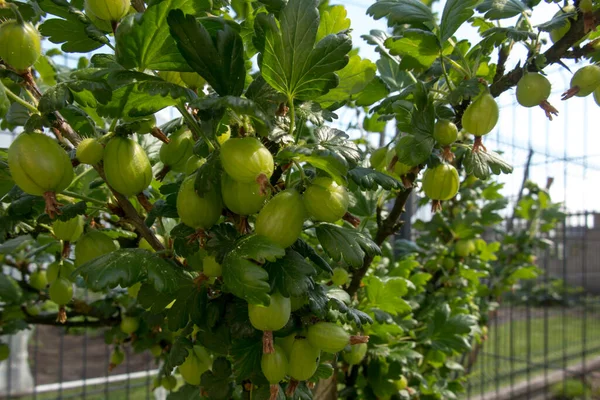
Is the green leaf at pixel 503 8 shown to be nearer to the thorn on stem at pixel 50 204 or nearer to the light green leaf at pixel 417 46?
the light green leaf at pixel 417 46

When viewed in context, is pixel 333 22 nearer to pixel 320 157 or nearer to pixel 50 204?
pixel 320 157

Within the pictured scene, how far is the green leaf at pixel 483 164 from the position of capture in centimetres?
53

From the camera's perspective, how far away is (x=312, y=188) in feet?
1.35

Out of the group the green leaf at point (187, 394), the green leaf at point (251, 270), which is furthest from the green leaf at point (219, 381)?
the green leaf at point (251, 270)

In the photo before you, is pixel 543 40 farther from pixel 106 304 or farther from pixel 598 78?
pixel 106 304

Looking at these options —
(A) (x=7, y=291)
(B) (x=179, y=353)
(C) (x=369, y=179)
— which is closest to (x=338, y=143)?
(C) (x=369, y=179)

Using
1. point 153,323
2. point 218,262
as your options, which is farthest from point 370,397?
point 218,262

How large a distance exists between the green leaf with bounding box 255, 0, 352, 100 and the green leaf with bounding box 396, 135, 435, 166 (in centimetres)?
14

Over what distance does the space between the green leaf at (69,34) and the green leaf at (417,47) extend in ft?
1.16

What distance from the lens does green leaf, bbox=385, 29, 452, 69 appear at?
59 cm

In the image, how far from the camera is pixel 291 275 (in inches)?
16.3

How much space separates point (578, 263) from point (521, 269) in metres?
6.26

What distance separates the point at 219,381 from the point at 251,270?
24 cm

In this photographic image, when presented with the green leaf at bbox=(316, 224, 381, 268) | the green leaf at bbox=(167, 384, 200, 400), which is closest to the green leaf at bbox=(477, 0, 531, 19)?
the green leaf at bbox=(316, 224, 381, 268)
